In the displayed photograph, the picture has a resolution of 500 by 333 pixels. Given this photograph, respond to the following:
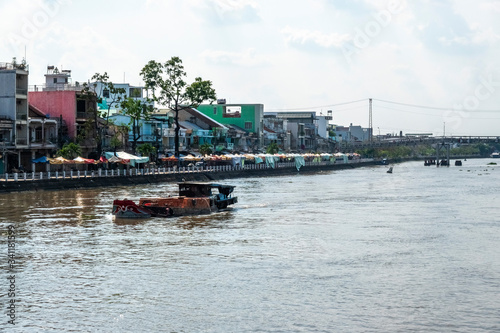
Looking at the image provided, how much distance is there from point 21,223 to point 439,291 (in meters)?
27.5

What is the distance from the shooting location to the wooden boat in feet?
164

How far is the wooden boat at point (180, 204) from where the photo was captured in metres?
49.9

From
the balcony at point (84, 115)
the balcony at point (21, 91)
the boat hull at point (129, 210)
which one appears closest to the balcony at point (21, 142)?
the balcony at point (21, 91)

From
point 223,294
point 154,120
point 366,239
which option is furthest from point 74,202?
point 154,120

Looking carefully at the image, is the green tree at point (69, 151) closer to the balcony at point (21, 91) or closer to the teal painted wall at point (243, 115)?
the balcony at point (21, 91)

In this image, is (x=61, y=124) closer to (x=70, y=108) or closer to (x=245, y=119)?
(x=70, y=108)

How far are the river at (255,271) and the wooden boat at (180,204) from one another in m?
1.14

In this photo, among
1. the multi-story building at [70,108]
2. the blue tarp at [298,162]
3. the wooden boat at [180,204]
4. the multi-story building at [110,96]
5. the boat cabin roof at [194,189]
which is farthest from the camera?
the blue tarp at [298,162]

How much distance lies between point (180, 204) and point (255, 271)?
20826 mm

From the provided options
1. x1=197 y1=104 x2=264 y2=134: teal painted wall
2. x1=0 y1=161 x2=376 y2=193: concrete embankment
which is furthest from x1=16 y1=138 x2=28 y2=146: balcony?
x1=197 y1=104 x2=264 y2=134: teal painted wall

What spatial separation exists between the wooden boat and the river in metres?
1.14

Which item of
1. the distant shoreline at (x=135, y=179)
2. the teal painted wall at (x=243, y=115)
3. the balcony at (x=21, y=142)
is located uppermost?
the teal painted wall at (x=243, y=115)

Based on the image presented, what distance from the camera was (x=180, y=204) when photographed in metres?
51.7

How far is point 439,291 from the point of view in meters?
28.0
